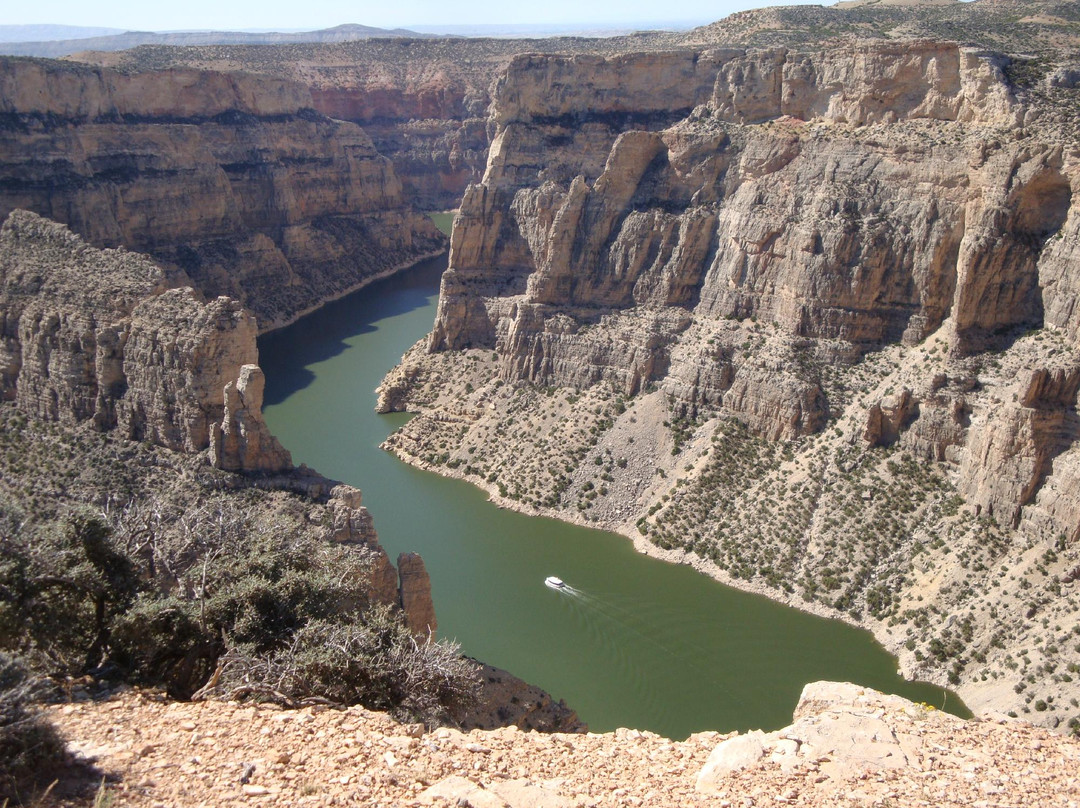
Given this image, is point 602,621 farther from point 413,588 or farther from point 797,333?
point 797,333

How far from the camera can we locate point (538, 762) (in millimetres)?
17016

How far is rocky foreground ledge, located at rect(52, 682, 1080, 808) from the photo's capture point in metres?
14.5

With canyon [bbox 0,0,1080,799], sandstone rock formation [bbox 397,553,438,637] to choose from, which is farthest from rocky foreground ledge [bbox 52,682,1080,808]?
sandstone rock formation [bbox 397,553,438,637]

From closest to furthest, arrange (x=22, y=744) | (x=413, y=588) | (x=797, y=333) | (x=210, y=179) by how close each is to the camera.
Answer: (x=22, y=744) < (x=413, y=588) < (x=797, y=333) < (x=210, y=179)

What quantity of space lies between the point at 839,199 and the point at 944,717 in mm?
34288

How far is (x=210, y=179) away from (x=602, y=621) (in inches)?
2284

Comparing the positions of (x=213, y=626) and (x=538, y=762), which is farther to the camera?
(x=213, y=626)

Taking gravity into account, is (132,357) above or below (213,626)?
Answer: above

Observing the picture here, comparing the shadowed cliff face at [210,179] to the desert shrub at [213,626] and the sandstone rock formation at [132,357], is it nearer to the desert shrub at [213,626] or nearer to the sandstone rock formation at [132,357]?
the sandstone rock formation at [132,357]

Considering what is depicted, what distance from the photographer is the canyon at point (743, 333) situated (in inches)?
1451

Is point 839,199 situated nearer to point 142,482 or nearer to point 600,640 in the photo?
point 600,640

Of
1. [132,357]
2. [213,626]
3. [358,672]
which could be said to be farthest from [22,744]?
[132,357]

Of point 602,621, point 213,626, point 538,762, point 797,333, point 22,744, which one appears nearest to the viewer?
point 22,744

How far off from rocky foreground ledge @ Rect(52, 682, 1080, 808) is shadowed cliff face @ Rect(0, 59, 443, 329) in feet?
201
